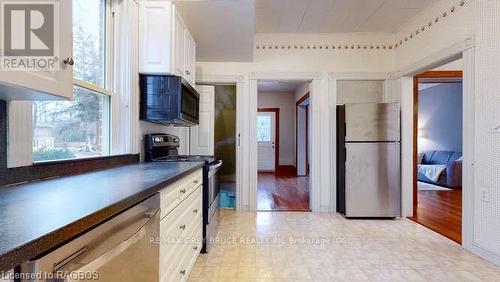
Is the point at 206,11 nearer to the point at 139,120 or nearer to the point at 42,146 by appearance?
the point at 139,120

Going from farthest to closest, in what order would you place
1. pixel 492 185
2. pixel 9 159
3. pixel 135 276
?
pixel 492 185, pixel 9 159, pixel 135 276

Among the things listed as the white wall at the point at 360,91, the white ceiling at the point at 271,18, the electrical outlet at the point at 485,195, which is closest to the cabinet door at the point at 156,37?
the white ceiling at the point at 271,18

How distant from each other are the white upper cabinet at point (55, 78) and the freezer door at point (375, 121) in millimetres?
3267

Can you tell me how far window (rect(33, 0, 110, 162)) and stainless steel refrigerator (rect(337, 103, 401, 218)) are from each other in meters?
2.90

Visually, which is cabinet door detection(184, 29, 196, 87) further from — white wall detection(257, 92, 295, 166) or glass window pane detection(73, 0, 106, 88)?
white wall detection(257, 92, 295, 166)

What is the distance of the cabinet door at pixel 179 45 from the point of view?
243 cm

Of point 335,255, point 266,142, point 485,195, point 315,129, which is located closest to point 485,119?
point 485,195

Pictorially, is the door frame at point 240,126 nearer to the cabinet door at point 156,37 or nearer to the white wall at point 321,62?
the white wall at point 321,62

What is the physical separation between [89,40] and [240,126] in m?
2.43

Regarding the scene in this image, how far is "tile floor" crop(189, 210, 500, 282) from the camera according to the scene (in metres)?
2.10

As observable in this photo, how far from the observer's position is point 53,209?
2.57 feet

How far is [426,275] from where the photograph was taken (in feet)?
6.89

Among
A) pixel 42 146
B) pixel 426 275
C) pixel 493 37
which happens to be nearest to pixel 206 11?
pixel 42 146

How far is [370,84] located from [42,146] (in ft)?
13.0
